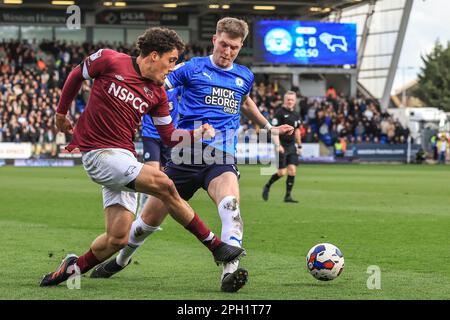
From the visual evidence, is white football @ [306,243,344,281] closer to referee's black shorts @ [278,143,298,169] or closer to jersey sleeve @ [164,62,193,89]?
jersey sleeve @ [164,62,193,89]

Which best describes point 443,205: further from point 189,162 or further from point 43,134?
point 43,134

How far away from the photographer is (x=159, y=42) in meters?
8.05

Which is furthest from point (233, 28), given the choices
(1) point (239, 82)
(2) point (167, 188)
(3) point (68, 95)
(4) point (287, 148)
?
(4) point (287, 148)

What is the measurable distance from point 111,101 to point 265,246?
4594 millimetres

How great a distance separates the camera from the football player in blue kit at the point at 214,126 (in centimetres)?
885

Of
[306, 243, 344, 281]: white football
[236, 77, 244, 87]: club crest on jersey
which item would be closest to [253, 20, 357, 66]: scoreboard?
[236, 77, 244, 87]: club crest on jersey

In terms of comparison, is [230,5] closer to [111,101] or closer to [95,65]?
Answer: [95,65]

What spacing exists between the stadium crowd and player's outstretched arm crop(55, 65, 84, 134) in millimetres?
34586

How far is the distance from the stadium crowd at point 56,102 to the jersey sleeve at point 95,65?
1373 inches

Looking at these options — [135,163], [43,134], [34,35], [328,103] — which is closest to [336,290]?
[135,163]

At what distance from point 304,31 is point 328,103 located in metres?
5.02

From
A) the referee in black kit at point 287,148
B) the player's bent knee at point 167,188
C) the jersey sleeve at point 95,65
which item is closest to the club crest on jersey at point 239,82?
the jersey sleeve at point 95,65

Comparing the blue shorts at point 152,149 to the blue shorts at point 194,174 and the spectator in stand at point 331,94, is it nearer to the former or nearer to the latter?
the blue shorts at point 194,174

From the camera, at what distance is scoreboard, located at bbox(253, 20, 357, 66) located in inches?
A: 2234
